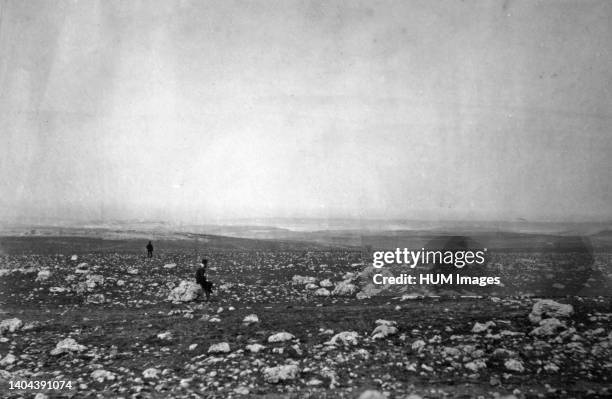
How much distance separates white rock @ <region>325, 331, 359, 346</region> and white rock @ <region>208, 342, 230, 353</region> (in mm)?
1367

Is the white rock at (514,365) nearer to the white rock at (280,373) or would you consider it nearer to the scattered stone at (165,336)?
the white rock at (280,373)

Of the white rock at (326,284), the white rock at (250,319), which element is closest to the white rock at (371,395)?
the white rock at (250,319)

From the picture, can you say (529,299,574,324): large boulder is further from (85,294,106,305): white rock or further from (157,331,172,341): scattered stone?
(85,294,106,305): white rock

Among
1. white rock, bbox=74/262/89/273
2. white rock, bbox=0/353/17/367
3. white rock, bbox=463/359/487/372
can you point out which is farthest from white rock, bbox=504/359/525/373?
white rock, bbox=74/262/89/273

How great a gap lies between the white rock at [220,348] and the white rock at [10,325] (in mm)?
3500

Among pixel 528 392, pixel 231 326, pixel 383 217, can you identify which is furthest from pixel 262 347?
pixel 383 217

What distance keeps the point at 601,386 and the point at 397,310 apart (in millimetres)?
2928

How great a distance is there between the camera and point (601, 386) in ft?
11.9

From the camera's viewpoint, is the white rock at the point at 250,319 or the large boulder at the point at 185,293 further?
the large boulder at the point at 185,293

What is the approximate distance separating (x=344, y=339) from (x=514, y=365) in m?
2.05

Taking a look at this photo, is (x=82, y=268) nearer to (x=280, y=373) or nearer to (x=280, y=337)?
(x=280, y=337)

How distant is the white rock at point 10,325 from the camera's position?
5.60 m

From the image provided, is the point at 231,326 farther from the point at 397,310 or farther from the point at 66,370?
the point at 397,310

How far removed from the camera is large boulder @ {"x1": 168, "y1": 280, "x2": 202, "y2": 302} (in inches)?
282
